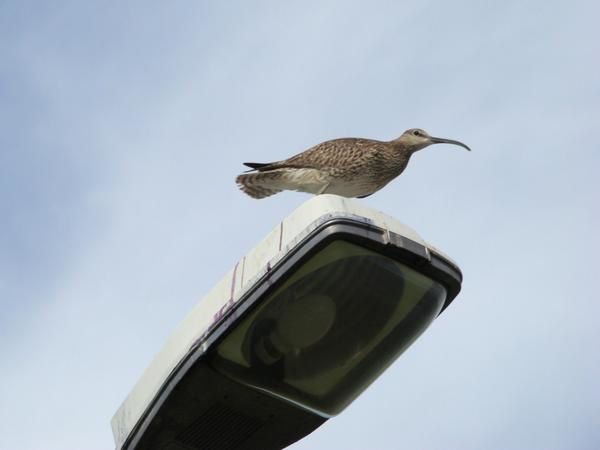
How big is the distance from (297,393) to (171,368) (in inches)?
15.3

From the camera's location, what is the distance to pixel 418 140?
8.97 meters

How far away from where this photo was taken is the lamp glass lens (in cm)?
268

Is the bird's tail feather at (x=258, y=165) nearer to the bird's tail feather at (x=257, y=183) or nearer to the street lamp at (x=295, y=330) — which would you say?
the bird's tail feather at (x=257, y=183)

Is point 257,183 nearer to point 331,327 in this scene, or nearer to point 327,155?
point 327,155

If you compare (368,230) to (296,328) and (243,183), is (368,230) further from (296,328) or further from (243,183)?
(243,183)

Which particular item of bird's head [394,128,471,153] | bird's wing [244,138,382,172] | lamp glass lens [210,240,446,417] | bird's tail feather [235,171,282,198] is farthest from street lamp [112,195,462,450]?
bird's head [394,128,471,153]

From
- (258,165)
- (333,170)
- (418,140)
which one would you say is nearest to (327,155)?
(333,170)

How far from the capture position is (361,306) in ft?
A: 9.07

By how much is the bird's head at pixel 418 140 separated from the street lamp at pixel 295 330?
18.6ft

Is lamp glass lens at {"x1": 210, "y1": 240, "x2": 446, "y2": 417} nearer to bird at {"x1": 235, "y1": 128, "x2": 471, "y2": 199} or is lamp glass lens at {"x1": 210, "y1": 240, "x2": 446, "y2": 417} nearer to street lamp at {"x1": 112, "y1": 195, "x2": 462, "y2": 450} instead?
street lamp at {"x1": 112, "y1": 195, "x2": 462, "y2": 450}

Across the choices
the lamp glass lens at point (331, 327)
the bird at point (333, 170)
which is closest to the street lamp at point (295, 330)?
the lamp glass lens at point (331, 327)

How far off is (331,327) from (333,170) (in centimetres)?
468

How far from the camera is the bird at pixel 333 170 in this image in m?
7.45

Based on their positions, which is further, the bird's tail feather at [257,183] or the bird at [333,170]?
the bird's tail feather at [257,183]
